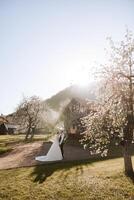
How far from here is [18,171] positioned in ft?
69.2

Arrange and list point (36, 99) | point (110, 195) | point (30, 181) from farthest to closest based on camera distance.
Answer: point (36, 99) < point (30, 181) < point (110, 195)

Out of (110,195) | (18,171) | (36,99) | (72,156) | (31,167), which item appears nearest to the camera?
(110,195)

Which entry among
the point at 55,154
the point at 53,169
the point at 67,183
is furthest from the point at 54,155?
the point at 67,183

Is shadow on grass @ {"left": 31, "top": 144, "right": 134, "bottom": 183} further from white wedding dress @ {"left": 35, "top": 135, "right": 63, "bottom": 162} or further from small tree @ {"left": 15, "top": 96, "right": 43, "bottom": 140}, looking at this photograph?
small tree @ {"left": 15, "top": 96, "right": 43, "bottom": 140}

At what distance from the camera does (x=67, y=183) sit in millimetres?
17594

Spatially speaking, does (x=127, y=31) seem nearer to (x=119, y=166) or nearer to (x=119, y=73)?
(x=119, y=73)

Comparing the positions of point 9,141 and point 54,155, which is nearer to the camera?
point 54,155

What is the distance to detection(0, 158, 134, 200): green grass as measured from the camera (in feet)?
51.9

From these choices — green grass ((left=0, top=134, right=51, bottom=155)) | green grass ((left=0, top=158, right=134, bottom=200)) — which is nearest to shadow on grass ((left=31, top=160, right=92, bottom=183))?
green grass ((left=0, top=158, right=134, bottom=200))

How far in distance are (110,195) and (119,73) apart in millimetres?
7522

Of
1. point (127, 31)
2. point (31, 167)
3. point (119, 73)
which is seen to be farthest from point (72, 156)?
point (127, 31)

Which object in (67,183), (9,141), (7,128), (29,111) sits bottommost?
(7,128)

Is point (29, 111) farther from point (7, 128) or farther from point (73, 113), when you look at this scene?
point (7, 128)

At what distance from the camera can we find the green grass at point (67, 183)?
51.9 feet
